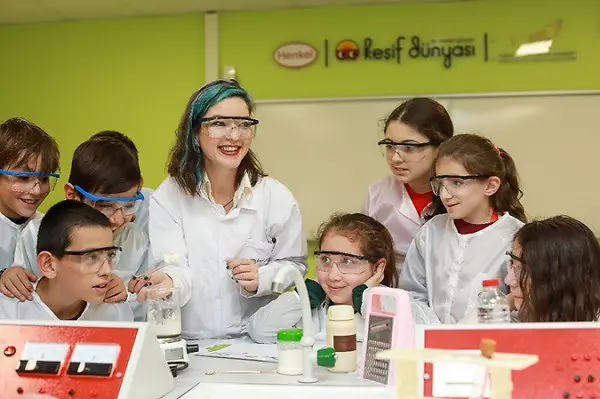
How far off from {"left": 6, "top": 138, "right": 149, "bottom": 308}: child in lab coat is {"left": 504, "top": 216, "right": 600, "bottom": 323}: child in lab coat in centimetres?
138

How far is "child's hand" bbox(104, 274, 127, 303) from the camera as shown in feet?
7.33

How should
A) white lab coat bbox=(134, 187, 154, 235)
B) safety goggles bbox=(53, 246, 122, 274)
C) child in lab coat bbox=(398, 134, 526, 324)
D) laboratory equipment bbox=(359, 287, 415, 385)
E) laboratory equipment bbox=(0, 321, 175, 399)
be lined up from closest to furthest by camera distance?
laboratory equipment bbox=(0, 321, 175, 399)
laboratory equipment bbox=(359, 287, 415, 385)
safety goggles bbox=(53, 246, 122, 274)
child in lab coat bbox=(398, 134, 526, 324)
white lab coat bbox=(134, 187, 154, 235)

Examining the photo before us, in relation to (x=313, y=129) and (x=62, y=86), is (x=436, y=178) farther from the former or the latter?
(x=62, y=86)

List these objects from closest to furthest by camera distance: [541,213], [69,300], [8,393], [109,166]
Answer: [8,393], [69,300], [109,166], [541,213]

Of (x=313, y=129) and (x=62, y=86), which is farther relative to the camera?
(x=62, y=86)

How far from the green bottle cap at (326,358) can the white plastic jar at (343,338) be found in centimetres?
5

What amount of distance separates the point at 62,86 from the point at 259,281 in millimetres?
3914

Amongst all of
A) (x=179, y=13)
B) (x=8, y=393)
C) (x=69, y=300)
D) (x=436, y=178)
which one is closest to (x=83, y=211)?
(x=69, y=300)

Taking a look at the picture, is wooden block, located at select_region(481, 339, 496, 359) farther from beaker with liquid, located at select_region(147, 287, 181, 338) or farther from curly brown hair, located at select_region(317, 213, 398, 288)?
curly brown hair, located at select_region(317, 213, 398, 288)

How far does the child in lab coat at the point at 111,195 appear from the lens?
2.48 m

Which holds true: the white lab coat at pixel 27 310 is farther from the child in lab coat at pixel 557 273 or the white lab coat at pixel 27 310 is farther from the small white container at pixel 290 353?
the child in lab coat at pixel 557 273

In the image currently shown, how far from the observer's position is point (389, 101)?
492 centimetres

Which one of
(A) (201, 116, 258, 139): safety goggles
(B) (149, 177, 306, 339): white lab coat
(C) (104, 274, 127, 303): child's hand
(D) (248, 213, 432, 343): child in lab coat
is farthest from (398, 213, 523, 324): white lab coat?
(C) (104, 274, 127, 303): child's hand

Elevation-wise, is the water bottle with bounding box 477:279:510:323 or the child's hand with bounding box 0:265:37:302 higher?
the child's hand with bounding box 0:265:37:302
